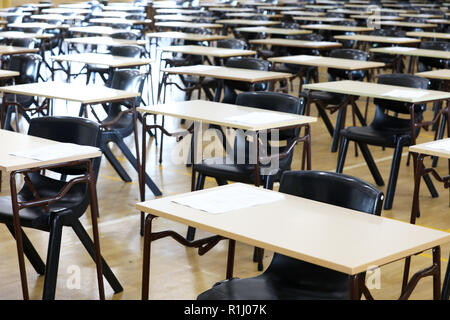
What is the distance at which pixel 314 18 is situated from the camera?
1293cm

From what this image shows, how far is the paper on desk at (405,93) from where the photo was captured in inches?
205

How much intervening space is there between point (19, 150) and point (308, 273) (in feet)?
4.88

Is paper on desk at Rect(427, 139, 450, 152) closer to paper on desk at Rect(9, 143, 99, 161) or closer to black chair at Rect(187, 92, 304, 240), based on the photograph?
black chair at Rect(187, 92, 304, 240)

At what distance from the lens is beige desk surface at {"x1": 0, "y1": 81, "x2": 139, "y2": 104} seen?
5063mm

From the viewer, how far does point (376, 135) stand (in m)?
5.46

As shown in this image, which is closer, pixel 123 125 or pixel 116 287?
pixel 116 287

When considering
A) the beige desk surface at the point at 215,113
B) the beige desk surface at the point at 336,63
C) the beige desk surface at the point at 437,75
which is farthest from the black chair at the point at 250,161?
the beige desk surface at the point at 336,63

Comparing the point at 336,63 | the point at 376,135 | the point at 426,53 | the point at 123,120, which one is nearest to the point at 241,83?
the point at 336,63

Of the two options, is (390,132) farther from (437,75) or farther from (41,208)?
(41,208)

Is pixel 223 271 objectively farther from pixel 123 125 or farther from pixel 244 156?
pixel 123 125

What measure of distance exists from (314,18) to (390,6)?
19.2 feet

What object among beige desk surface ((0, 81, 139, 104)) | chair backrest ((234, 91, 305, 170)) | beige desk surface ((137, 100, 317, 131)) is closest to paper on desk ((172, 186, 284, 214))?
beige desk surface ((137, 100, 317, 131))

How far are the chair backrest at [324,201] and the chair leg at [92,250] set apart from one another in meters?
1.08
